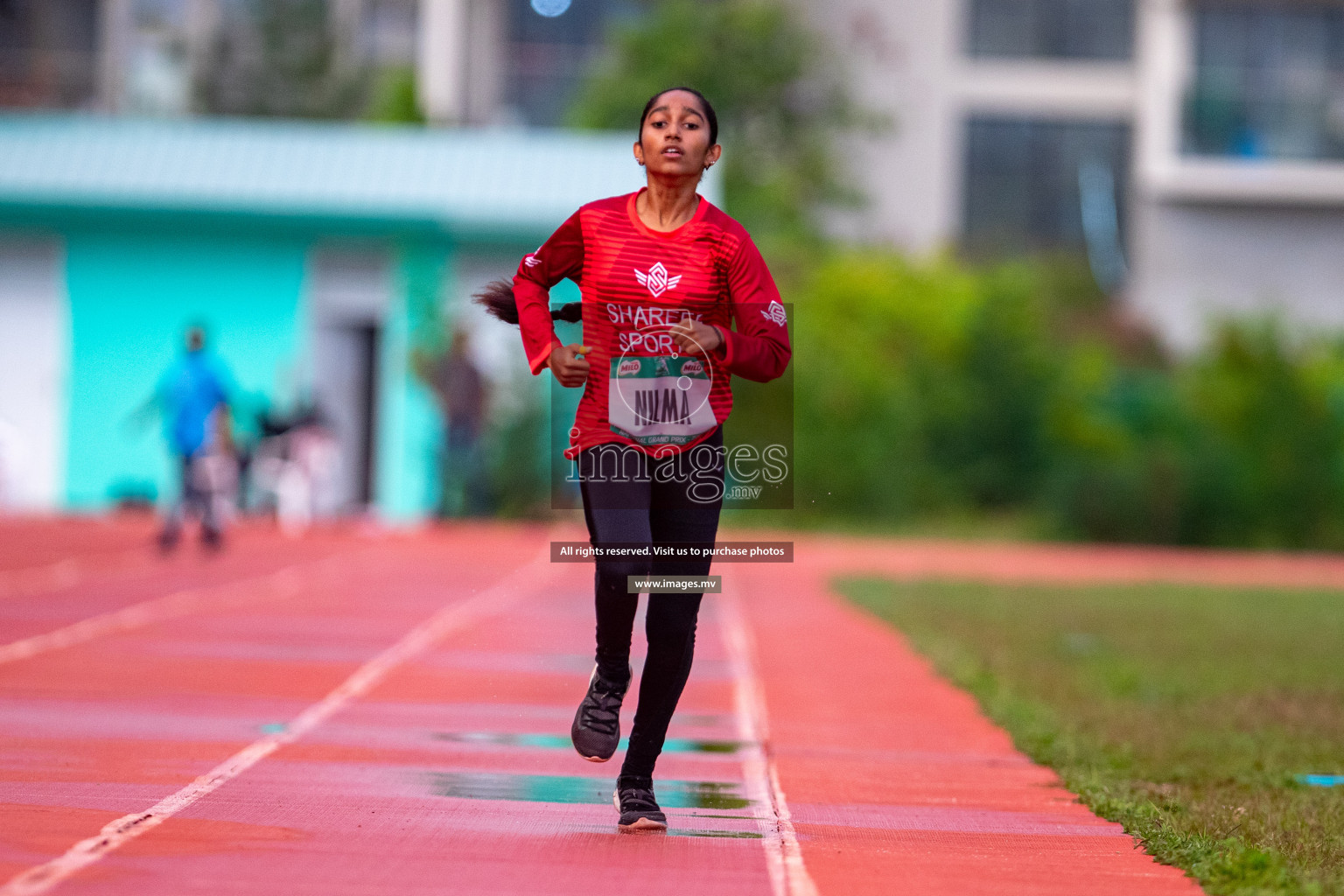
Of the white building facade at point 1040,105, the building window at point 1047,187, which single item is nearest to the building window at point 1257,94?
the white building facade at point 1040,105

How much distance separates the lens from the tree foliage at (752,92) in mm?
39250

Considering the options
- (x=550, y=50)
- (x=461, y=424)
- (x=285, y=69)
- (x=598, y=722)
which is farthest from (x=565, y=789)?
(x=285, y=69)

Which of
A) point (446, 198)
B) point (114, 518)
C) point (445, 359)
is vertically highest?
point (446, 198)

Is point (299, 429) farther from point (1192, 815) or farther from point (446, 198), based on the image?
point (1192, 815)

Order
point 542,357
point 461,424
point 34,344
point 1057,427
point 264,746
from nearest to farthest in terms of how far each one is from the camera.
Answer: point 542,357, point 264,746, point 461,424, point 34,344, point 1057,427

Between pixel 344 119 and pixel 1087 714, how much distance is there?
144 feet

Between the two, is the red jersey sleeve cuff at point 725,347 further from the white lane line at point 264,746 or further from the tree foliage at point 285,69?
the tree foliage at point 285,69

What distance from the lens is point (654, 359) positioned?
5070 mm

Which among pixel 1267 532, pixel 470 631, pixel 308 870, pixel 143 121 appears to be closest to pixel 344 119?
pixel 143 121

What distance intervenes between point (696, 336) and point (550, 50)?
131 feet

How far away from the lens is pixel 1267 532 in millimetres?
23688

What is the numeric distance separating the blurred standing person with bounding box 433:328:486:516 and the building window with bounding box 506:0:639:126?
20717mm

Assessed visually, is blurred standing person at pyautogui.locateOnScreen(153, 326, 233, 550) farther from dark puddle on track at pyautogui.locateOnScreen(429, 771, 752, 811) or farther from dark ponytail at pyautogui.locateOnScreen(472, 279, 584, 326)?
dark ponytail at pyautogui.locateOnScreen(472, 279, 584, 326)

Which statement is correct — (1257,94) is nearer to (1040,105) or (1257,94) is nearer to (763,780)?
(1040,105)
